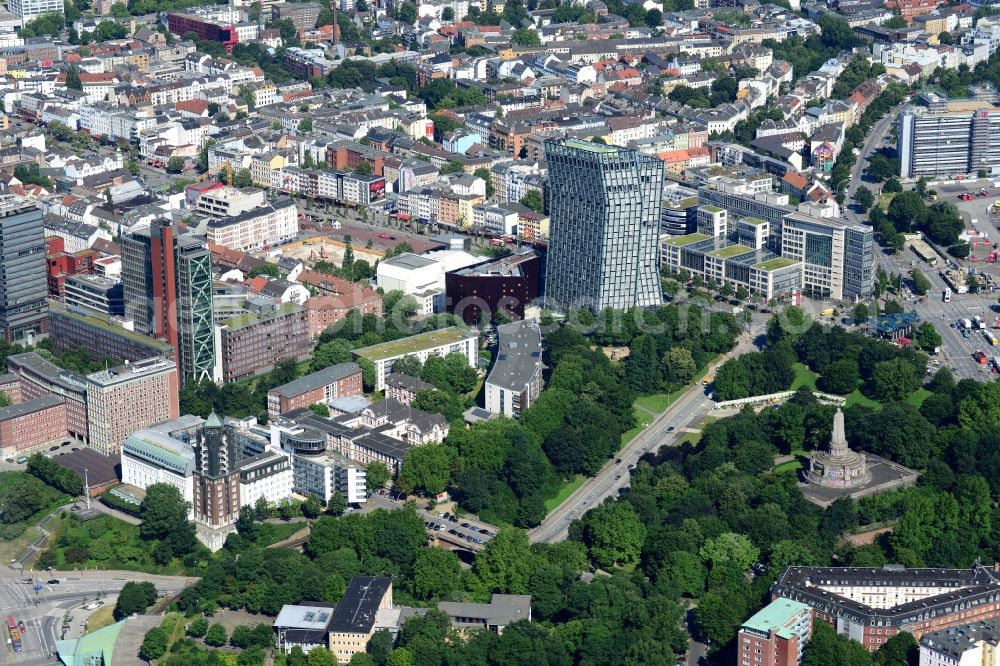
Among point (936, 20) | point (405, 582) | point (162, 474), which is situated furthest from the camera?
point (936, 20)

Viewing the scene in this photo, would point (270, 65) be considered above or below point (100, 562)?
above

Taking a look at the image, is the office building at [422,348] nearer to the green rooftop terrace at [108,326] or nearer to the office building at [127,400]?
the green rooftop terrace at [108,326]

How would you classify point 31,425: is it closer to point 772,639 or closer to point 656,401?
point 656,401

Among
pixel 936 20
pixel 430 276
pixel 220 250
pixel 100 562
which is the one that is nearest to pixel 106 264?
pixel 220 250

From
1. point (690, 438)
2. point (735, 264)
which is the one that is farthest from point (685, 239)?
point (690, 438)

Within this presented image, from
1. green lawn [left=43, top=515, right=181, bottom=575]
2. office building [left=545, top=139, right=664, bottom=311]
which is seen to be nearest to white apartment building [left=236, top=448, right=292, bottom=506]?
green lawn [left=43, top=515, right=181, bottom=575]

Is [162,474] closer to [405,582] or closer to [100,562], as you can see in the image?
[100,562]

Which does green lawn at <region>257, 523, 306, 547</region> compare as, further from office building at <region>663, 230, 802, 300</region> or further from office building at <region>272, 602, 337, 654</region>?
office building at <region>663, 230, 802, 300</region>
